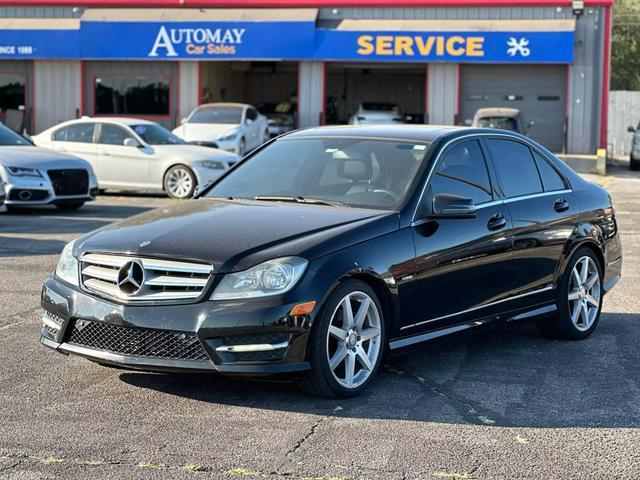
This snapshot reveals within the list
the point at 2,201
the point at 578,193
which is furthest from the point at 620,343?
the point at 2,201

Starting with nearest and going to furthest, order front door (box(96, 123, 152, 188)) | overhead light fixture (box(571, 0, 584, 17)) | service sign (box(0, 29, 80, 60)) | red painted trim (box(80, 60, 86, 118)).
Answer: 1. front door (box(96, 123, 152, 188))
2. overhead light fixture (box(571, 0, 584, 17))
3. service sign (box(0, 29, 80, 60))
4. red painted trim (box(80, 60, 86, 118))

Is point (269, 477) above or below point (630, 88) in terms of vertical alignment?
below

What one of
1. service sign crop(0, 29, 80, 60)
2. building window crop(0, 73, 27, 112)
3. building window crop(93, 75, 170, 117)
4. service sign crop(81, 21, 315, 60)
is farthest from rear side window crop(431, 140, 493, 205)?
building window crop(0, 73, 27, 112)

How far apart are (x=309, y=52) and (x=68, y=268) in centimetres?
2915

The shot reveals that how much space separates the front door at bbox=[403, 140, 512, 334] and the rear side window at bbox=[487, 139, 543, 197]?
17 cm

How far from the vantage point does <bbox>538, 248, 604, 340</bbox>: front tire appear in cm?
770

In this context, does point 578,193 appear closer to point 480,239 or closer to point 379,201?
point 480,239

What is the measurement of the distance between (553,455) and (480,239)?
2.07 m

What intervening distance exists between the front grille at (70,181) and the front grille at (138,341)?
10.6 metres

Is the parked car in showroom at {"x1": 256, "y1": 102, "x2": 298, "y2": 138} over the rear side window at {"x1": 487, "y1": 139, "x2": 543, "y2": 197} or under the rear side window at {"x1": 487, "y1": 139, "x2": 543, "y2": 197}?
over

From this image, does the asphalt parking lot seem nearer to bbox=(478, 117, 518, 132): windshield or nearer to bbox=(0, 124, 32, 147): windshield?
bbox=(0, 124, 32, 147): windshield

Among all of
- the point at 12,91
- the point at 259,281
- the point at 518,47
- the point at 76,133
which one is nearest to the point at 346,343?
the point at 259,281

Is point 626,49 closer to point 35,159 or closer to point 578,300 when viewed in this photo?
point 35,159

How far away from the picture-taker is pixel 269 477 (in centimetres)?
462
